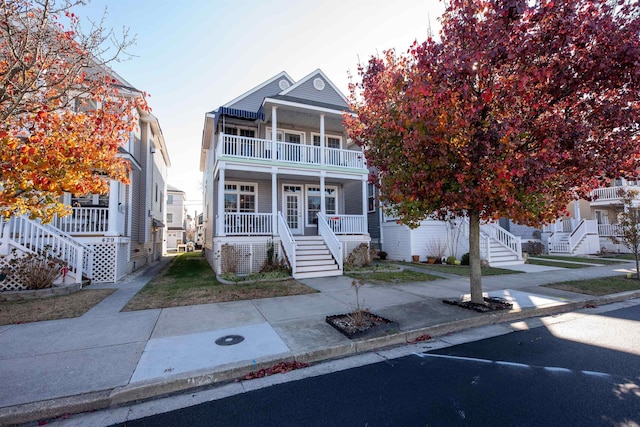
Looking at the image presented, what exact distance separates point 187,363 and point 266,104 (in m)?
11.1

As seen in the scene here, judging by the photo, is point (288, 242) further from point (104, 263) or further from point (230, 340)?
point (230, 340)

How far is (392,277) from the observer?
34.9 ft

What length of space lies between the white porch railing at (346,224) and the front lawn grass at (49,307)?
835 cm

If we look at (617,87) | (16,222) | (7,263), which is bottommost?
(7,263)

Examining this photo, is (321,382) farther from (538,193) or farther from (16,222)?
(16,222)

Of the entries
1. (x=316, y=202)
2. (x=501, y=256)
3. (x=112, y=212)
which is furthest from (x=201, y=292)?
(x=501, y=256)

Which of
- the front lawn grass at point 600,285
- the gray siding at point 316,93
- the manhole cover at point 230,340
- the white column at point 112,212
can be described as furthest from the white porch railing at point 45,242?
the front lawn grass at point 600,285

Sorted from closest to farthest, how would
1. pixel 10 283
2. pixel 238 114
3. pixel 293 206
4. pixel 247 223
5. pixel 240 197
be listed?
pixel 10 283
pixel 247 223
pixel 238 114
pixel 240 197
pixel 293 206

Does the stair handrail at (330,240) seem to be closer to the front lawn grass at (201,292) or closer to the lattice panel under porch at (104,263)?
the front lawn grass at (201,292)

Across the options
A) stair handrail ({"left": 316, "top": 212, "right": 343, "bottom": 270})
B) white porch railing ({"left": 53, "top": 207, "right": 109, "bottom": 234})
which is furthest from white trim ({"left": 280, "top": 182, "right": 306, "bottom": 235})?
white porch railing ({"left": 53, "top": 207, "right": 109, "bottom": 234})

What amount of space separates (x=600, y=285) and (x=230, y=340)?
10.6 meters

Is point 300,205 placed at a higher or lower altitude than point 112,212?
higher

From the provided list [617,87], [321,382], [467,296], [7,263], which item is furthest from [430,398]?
[7,263]

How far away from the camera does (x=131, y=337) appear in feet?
16.3
